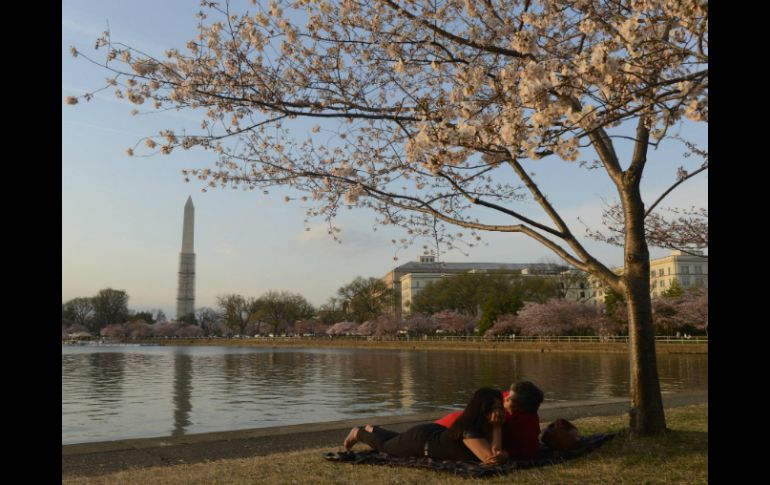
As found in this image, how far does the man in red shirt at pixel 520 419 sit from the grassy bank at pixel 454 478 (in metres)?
0.28

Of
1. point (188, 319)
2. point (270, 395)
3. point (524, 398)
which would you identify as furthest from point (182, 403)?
point (188, 319)

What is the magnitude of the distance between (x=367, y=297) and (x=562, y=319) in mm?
34963

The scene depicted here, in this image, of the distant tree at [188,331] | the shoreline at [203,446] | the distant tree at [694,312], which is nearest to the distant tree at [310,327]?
the distant tree at [188,331]

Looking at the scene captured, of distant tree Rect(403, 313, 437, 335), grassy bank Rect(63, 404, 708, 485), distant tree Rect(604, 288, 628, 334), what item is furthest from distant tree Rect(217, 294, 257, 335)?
grassy bank Rect(63, 404, 708, 485)

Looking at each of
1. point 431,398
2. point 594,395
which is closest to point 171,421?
point 431,398

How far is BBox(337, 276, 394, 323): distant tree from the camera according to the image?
82438mm

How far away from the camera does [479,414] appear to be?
206 inches

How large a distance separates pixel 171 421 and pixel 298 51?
26.6 feet

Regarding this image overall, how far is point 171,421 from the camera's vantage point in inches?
476

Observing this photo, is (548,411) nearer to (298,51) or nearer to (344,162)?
(344,162)

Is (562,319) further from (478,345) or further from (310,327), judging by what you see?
(310,327)

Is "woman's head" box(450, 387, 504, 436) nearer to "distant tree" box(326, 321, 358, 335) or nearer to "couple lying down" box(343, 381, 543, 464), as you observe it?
"couple lying down" box(343, 381, 543, 464)

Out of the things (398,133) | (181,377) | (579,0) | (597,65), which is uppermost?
(579,0)

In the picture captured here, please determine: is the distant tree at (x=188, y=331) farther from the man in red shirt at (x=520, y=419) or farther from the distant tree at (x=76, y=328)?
the man in red shirt at (x=520, y=419)
